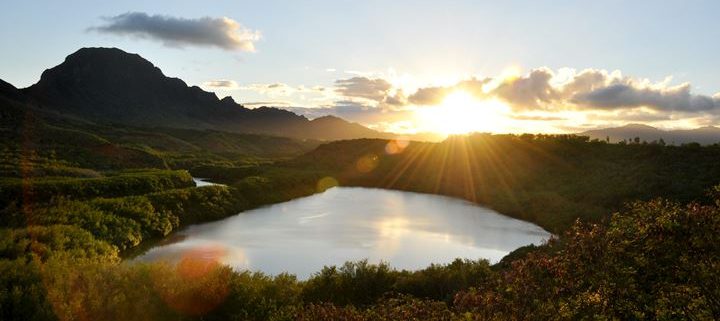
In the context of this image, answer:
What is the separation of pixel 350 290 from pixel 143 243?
2153cm

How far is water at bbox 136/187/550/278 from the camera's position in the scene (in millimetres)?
37750

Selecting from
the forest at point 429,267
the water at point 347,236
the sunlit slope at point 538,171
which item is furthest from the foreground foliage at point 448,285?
the sunlit slope at point 538,171

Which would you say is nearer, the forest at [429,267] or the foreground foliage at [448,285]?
the foreground foliage at [448,285]

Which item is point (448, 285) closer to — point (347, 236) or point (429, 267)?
point (429, 267)

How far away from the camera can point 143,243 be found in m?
39.5

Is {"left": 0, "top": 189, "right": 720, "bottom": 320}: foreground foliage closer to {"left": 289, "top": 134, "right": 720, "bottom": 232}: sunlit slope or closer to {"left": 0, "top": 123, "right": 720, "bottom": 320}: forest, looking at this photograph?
{"left": 0, "top": 123, "right": 720, "bottom": 320}: forest

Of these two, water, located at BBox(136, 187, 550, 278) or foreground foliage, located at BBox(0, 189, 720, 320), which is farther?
water, located at BBox(136, 187, 550, 278)

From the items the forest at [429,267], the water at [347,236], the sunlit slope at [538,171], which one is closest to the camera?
the forest at [429,267]

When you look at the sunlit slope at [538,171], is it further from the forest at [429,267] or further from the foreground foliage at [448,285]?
the foreground foliage at [448,285]

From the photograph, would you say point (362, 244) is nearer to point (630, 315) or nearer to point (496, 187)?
point (630, 315)

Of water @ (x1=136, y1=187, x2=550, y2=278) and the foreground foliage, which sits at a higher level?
the foreground foliage

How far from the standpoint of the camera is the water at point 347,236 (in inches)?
1486

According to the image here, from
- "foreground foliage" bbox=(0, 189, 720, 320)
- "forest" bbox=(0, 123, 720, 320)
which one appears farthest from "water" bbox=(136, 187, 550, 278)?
"foreground foliage" bbox=(0, 189, 720, 320)

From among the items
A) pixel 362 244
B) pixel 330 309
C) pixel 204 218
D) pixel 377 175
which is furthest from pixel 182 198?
pixel 377 175
